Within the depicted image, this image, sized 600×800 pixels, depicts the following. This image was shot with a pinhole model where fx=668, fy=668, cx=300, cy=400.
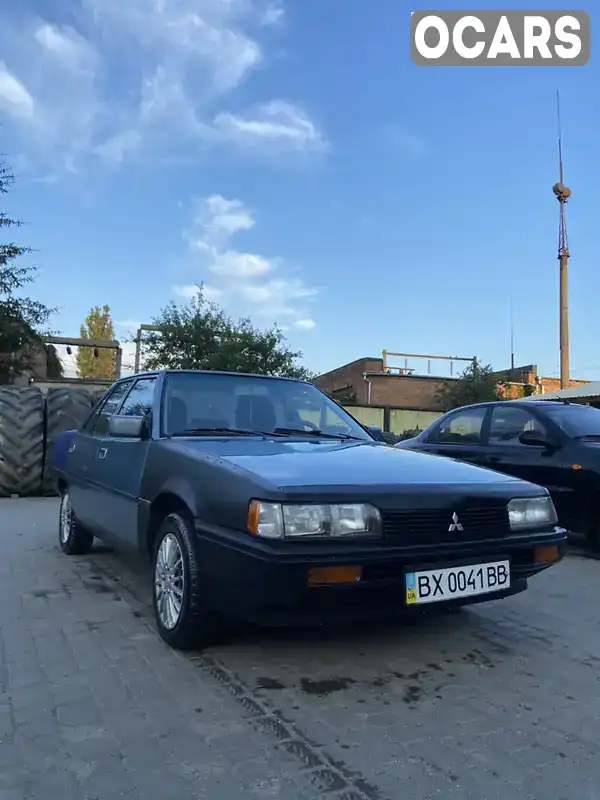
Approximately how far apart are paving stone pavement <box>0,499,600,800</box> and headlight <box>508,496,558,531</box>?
2.20ft

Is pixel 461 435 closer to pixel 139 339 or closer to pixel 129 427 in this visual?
pixel 129 427

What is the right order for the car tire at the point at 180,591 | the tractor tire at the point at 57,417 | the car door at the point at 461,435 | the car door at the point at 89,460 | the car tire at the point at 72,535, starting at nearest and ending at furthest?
the car tire at the point at 180,591 < the car door at the point at 89,460 < the car tire at the point at 72,535 < the car door at the point at 461,435 < the tractor tire at the point at 57,417

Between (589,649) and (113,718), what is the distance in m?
2.42

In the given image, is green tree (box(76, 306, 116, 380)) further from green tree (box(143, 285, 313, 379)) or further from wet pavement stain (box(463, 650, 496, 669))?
wet pavement stain (box(463, 650, 496, 669))

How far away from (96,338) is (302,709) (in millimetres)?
57893

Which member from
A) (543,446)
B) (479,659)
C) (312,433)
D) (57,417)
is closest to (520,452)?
(543,446)

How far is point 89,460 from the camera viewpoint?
4.98 metres

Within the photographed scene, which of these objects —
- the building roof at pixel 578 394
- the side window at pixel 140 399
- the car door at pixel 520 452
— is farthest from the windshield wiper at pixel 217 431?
the building roof at pixel 578 394

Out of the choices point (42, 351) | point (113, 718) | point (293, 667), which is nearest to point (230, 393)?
point (293, 667)

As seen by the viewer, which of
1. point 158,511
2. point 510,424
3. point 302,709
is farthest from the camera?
point 510,424

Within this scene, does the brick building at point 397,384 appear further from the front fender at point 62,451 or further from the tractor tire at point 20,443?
the front fender at point 62,451

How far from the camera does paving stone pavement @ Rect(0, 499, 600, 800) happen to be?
2133 mm

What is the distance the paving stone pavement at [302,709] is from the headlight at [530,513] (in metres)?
0.67

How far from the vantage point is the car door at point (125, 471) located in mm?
3947
